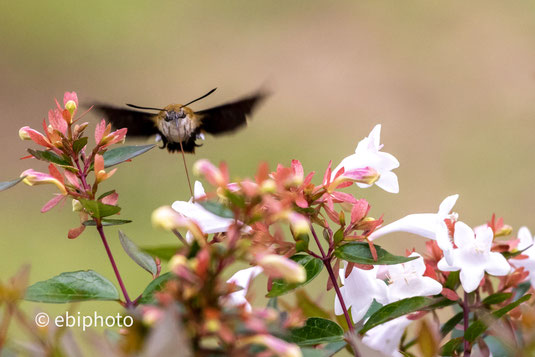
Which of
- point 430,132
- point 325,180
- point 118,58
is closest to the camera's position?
point 325,180

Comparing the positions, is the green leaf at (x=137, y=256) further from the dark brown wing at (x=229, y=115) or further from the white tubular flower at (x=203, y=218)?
the dark brown wing at (x=229, y=115)

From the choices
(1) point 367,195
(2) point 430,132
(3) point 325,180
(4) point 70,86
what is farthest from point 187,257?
(4) point 70,86

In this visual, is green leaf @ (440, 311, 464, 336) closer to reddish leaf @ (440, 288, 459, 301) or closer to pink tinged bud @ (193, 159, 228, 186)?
reddish leaf @ (440, 288, 459, 301)

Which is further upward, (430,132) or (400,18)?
(400,18)

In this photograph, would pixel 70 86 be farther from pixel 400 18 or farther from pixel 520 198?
pixel 520 198

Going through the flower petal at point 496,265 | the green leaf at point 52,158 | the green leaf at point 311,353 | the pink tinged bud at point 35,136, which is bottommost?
the flower petal at point 496,265

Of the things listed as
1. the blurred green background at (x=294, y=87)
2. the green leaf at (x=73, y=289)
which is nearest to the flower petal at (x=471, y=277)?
the green leaf at (x=73, y=289)

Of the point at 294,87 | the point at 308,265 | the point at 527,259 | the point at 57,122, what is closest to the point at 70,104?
the point at 57,122
